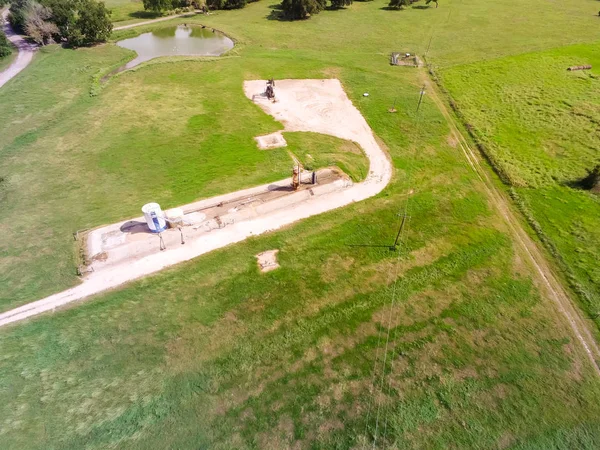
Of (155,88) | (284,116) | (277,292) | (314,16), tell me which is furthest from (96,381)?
(314,16)

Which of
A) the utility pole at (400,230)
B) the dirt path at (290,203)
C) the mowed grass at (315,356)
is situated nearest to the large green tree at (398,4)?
the dirt path at (290,203)

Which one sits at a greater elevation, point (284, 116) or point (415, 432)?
point (284, 116)

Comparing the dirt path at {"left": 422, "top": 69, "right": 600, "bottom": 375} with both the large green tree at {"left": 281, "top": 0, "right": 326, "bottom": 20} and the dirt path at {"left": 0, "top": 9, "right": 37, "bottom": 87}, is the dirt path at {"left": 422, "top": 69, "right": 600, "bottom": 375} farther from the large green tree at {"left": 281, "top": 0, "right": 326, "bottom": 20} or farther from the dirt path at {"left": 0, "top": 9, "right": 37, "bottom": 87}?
the dirt path at {"left": 0, "top": 9, "right": 37, "bottom": 87}

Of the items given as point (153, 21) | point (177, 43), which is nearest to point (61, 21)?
point (177, 43)

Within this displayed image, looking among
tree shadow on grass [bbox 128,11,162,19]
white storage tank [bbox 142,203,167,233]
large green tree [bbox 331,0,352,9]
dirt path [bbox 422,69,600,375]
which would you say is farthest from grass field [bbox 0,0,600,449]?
large green tree [bbox 331,0,352,9]

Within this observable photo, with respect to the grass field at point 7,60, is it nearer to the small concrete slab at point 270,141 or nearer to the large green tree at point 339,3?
the small concrete slab at point 270,141

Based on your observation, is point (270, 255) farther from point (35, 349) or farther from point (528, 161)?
point (528, 161)

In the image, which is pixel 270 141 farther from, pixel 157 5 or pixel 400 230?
pixel 157 5
